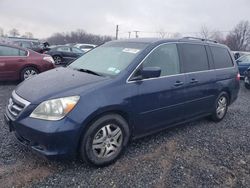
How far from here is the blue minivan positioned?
10.1 feet

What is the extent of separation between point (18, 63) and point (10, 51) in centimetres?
48

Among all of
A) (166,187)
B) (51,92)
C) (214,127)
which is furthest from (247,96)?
(51,92)

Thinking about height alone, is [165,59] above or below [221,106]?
above

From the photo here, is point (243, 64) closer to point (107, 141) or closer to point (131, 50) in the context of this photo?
point (131, 50)

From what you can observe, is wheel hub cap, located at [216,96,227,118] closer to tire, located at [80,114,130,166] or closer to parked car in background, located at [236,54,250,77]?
tire, located at [80,114,130,166]

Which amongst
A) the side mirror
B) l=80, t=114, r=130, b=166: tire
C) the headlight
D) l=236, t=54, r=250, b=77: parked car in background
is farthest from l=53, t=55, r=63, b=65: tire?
the headlight

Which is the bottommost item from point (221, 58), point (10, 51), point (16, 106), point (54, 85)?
point (16, 106)

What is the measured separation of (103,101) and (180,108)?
163 centimetres

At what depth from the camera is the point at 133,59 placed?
12.5ft

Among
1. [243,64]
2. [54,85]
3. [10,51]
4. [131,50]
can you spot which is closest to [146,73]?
[131,50]

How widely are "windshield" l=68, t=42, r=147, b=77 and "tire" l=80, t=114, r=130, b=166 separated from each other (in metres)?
0.67

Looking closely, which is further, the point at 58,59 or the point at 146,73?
the point at 58,59

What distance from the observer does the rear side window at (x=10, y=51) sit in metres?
8.52

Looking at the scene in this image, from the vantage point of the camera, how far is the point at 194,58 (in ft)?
15.8
